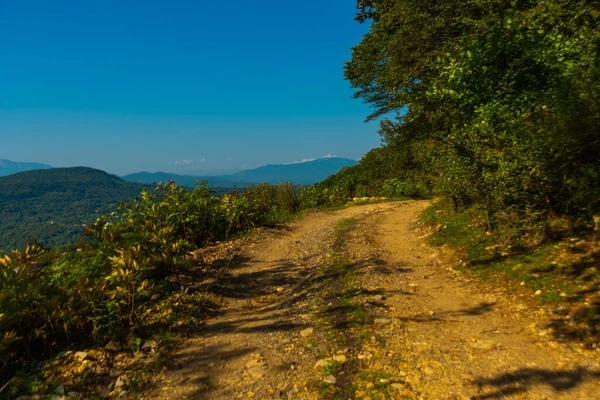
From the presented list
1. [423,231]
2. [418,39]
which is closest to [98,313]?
[423,231]

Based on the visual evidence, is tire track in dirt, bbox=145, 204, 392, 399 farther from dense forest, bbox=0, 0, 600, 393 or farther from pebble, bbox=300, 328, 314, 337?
dense forest, bbox=0, 0, 600, 393

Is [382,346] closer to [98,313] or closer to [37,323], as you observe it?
[98,313]

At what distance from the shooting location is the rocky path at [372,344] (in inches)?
136

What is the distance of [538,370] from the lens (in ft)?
11.7

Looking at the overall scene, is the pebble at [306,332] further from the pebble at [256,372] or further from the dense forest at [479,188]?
the dense forest at [479,188]

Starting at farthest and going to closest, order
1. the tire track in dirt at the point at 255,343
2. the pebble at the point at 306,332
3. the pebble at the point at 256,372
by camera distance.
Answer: the pebble at the point at 306,332
the pebble at the point at 256,372
the tire track in dirt at the point at 255,343

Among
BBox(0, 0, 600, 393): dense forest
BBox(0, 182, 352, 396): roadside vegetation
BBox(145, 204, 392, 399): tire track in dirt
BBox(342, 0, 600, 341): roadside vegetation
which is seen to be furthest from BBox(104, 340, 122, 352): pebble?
BBox(342, 0, 600, 341): roadside vegetation

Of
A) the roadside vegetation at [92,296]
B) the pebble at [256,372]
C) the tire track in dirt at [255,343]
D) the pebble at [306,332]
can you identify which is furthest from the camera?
the pebble at [306,332]

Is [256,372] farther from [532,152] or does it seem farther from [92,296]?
[532,152]

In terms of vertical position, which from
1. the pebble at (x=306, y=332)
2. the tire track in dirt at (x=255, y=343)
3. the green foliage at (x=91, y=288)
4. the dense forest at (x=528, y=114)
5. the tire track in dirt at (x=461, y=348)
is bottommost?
the tire track in dirt at (x=255, y=343)

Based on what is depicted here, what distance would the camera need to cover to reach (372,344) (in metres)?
4.32

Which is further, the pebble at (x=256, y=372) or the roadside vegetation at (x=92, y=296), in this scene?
the roadside vegetation at (x=92, y=296)

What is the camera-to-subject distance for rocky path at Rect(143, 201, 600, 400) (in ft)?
11.3

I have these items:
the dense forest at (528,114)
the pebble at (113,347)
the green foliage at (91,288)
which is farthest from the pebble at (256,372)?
the dense forest at (528,114)
